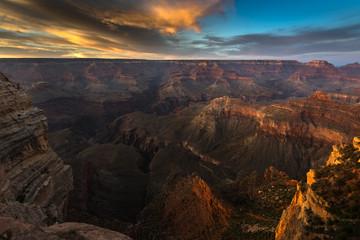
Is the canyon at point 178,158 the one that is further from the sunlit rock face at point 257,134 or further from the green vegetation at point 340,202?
the green vegetation at point 340,202

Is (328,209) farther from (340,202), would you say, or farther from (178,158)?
(178,158)

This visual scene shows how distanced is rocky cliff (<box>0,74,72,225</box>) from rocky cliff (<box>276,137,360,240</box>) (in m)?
22.8

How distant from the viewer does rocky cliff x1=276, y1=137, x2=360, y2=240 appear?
11039 mm

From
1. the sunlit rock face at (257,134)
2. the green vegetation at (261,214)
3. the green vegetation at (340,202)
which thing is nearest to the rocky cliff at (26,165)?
the green vegetation at (261,214)

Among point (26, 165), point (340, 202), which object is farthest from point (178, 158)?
point (340, 202)

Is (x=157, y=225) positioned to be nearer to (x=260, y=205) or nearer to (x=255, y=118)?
(x=260, y=205)

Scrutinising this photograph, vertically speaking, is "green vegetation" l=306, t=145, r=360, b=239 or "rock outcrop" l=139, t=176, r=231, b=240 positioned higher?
"green vegetation" l=306, t=145, r=360, b=239

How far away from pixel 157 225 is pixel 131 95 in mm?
152142

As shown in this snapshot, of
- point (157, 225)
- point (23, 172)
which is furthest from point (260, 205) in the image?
point (23, 172)

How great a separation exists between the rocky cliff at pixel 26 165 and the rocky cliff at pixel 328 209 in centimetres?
2280

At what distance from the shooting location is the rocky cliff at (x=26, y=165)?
62.8ft

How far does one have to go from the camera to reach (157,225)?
29172mm

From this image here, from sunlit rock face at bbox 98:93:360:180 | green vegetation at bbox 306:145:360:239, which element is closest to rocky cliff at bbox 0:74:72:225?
green vegetation at bbox 306:145:360:239

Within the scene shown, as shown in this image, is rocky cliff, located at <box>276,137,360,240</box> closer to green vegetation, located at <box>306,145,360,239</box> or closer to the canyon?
green vegetation, located at <box>306,145,360,239</box>
